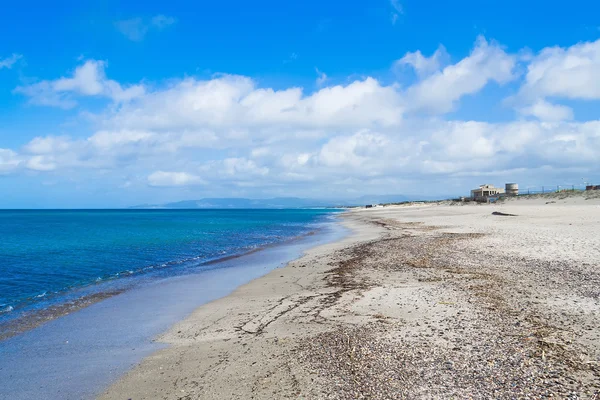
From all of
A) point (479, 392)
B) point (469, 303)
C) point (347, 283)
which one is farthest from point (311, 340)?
point (347, 283)

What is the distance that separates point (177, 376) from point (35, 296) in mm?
11984

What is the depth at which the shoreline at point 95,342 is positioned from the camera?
711cm

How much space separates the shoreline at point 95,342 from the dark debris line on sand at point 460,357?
4056mm

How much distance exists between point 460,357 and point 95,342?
8.54 metres

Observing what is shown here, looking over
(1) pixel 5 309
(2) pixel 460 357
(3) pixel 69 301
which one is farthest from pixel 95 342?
(2) pixel 460 357

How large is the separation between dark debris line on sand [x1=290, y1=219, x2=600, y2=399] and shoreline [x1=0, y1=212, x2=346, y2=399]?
4.06 metres

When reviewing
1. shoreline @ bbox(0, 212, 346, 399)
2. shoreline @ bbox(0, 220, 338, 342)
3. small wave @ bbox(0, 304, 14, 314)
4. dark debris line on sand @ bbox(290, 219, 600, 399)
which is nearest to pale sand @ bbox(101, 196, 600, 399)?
dark debris line on sand @ bbox(290, 219, 600, 399)

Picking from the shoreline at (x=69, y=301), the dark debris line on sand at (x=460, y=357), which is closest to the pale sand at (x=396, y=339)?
the dark debris line on sand at (x=460, y=357)

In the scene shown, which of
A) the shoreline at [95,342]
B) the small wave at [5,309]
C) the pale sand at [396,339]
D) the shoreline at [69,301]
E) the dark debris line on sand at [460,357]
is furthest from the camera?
the small wave at [5,309]

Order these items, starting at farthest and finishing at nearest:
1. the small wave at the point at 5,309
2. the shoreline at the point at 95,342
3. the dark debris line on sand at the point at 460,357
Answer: the small wave at the point at 5,309
the shoreline at the point at 95,342
the dark debris line on sand at the point at 460,357

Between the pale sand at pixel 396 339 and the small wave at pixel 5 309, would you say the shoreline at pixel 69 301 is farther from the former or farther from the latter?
the pale sand at pixel 396 339

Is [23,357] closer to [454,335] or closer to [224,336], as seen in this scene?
[224,336]

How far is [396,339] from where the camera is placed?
7656 millimetres

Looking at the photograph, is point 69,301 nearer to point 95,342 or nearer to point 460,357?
point 95,342
